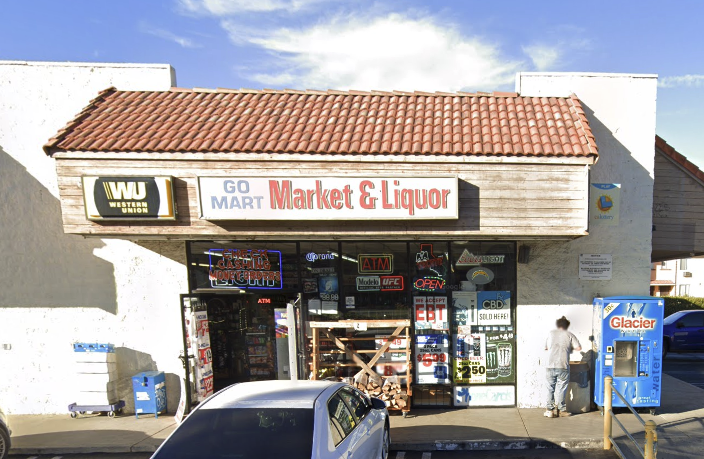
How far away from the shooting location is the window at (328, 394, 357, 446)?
3.88m

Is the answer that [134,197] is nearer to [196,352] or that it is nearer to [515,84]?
[196,352]

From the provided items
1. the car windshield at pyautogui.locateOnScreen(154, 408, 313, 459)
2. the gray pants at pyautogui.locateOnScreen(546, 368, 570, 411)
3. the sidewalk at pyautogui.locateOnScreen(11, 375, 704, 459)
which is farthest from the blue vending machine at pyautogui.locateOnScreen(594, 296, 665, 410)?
the car windshield at pyautogui.locateOnScreen(154, 408, 313, 459)

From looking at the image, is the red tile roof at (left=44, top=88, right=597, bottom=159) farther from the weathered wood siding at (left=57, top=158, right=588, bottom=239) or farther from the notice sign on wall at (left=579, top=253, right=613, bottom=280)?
the notice sign on wall at (left=579, top=253, right=613, bottom=280)

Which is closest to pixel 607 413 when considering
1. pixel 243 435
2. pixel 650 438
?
pixel 650 438

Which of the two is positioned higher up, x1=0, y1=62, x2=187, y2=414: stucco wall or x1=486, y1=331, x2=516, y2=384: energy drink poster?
x1=0, y1=62, x2=187, y2=414: stucco wall

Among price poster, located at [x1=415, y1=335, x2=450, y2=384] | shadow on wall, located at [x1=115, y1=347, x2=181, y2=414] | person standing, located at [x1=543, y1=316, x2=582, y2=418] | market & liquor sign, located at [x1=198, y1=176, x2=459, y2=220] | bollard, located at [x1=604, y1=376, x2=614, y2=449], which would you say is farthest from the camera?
shadow on wall, located at [x1=115, y1=347, x2=181, y2=414]

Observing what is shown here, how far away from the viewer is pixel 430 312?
745 cm

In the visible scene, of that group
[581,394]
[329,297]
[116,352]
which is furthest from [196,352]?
[581,394]

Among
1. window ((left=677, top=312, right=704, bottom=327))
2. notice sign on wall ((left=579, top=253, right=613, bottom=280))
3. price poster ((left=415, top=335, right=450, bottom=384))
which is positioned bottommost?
window ((left=677, top=312, right=704, bottom=327))

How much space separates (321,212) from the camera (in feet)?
20.0

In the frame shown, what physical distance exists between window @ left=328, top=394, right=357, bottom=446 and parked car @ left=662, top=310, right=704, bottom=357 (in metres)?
13.1

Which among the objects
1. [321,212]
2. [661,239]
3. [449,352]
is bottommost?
[449,352]

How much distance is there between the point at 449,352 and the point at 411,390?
1.05 metres

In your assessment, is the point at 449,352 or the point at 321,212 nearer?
the point at 321,212
